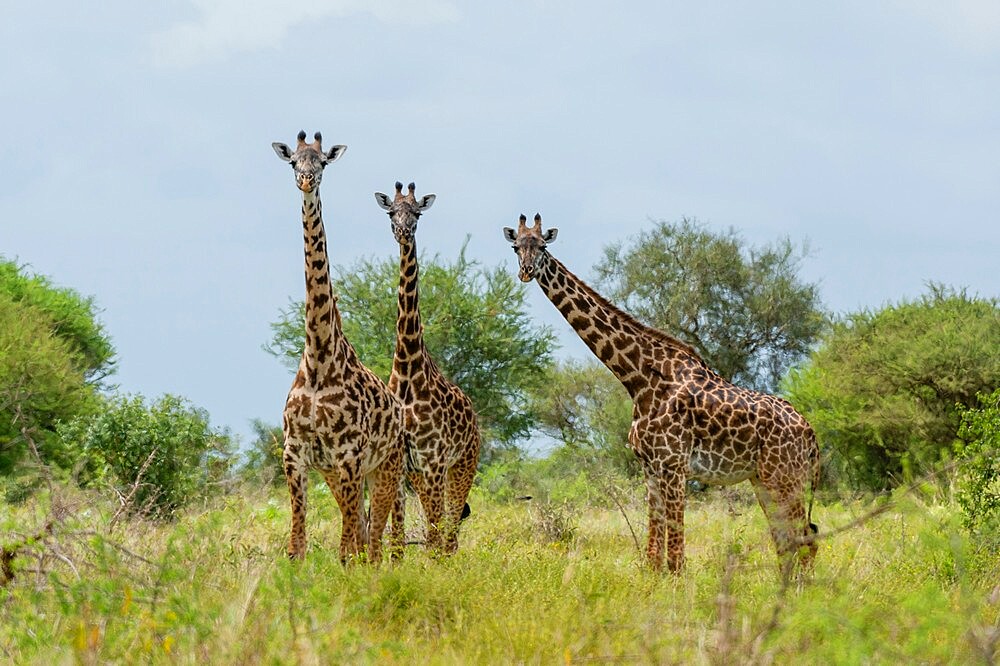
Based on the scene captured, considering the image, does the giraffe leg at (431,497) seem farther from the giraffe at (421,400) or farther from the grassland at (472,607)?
the grassland at (472,607)

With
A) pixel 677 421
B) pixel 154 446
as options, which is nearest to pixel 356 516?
pixel 677 421

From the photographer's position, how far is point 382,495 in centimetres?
942

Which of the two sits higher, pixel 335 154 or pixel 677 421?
pixel 335 154

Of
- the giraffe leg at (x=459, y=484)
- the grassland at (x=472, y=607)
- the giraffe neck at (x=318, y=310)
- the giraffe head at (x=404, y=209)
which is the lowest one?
the grassland at (x=472, y=607)

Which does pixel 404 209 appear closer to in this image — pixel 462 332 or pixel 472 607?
pixel 472 607

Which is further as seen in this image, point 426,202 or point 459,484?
point 459,484

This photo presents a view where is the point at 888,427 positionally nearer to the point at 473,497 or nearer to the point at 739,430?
the point at 473,497

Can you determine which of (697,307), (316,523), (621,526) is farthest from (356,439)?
(697,307)

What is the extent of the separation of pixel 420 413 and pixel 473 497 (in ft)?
28.0

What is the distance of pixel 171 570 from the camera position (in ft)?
18.8

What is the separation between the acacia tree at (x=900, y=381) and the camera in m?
23.0

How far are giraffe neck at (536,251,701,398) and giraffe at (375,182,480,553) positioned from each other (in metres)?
1.13

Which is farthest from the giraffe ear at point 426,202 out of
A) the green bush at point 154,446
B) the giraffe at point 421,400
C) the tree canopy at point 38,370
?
the tree canopy at point 38,370

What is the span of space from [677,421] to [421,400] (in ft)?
6.98
